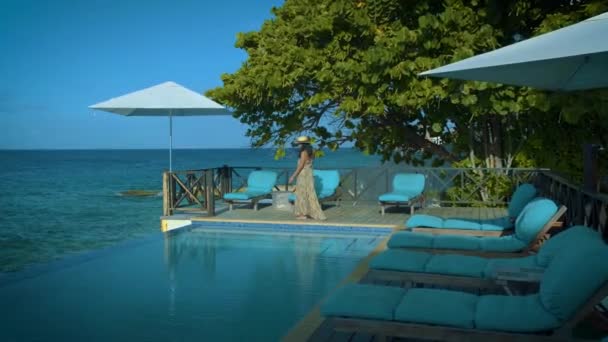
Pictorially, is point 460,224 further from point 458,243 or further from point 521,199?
point 458,243

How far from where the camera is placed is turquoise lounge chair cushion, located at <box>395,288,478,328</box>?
3.22 meters

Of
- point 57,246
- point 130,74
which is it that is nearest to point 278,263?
point 57,246

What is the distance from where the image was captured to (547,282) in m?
3.29

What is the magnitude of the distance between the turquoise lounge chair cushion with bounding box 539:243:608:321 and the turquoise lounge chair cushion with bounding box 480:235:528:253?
2130mm

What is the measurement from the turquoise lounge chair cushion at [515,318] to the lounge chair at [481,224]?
10.8ft

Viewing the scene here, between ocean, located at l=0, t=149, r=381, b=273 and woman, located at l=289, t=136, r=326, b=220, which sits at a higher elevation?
woman, located at l=289, t=136, r=326, b=220

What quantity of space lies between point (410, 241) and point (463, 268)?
1275mm

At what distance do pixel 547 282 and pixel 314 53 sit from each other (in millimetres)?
8820

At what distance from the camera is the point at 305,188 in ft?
32.3

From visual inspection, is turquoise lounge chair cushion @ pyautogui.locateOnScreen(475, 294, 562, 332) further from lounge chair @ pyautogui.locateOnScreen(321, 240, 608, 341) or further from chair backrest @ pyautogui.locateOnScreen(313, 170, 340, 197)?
chair backrest @ pyautogui.locateOnScreen(313, 170, 340, 197)

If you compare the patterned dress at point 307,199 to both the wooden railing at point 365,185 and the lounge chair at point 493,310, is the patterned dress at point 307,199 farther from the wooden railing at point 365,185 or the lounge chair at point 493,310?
the lounge chair at point 493,310

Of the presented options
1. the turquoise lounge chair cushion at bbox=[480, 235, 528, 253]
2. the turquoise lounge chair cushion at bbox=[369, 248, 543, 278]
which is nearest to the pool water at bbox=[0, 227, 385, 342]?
the turquoise lounge chair cushion at bbox=[369, 248, 543, 278]

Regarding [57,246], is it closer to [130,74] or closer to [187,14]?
[187,14]

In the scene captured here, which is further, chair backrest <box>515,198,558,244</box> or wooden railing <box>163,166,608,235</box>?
wooden railing <box>163,166,608,235</box>
